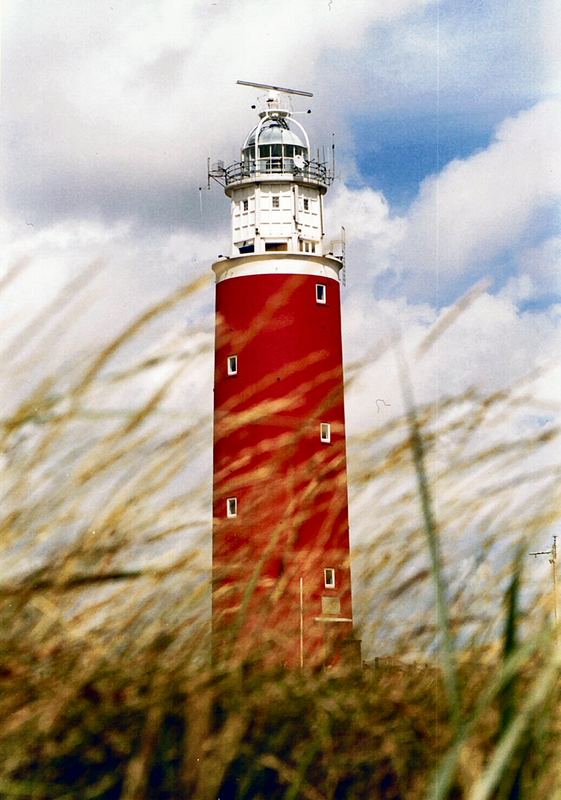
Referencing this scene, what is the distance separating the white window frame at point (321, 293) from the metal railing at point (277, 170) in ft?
7.16

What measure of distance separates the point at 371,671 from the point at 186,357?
2.00ft

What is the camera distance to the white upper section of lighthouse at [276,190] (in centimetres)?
2141

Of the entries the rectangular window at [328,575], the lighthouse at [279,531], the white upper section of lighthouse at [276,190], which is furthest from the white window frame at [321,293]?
the rectangular window at [328,575]

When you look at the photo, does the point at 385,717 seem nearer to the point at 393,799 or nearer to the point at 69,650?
the point at 393,799

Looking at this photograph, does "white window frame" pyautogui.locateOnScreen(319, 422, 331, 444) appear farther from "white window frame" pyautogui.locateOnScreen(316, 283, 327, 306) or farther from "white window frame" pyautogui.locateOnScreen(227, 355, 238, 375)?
"white window frame" pyautogui.locateOnScreen(316, 283, 327, 306)

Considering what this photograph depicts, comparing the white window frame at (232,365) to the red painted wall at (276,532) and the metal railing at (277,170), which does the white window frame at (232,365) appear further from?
the red painted wall at (276,532)

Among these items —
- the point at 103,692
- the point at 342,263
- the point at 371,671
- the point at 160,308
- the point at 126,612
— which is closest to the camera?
the point at 160,308

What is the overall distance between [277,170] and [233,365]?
3982 millimetres

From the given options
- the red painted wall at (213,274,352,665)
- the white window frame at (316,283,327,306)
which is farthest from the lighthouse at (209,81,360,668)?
the white window frame at (316,283,327,306)

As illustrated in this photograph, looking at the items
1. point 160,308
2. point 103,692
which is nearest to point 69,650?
point 103,692

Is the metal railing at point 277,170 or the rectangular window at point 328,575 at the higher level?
the metal railing at point 277,170

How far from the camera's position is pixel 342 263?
69.4ft

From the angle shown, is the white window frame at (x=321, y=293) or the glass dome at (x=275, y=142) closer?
the white window frame at (x=321, y=293)

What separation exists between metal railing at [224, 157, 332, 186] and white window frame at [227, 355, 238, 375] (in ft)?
12.6
